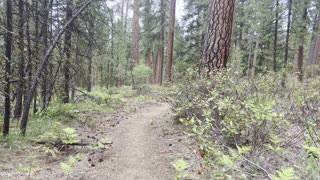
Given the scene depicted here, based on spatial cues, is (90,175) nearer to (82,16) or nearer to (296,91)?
(296,91)

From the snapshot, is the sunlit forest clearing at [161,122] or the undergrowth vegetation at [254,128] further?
the sunlit forest clearing at [161,122]

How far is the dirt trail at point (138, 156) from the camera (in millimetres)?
4016

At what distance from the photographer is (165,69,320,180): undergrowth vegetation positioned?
→ 2.83 metres

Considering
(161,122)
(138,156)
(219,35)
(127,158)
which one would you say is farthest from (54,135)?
(219,35)

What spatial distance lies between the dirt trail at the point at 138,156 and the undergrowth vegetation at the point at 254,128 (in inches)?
29.7

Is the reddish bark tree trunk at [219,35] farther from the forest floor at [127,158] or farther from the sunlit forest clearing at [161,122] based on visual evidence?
the forest floor at [127,158]

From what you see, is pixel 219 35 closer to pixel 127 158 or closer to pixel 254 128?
pixel 254 128

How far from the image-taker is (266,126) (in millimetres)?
3637

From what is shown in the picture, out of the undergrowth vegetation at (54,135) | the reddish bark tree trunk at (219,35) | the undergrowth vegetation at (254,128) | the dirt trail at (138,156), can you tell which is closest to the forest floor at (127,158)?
the dirt trail at (138,156)

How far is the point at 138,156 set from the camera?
477 cm

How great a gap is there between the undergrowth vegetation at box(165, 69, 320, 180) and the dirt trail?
0.76m

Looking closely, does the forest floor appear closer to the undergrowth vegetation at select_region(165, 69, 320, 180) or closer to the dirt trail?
the dirt trail

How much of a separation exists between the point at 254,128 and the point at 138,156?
213cm

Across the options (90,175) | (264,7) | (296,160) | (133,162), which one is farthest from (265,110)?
(264,7)
